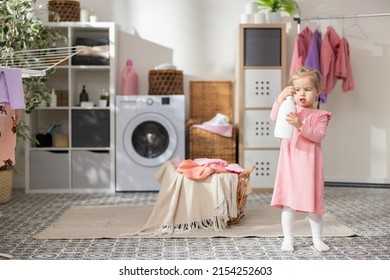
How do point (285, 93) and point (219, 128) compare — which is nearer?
point (285, 93)

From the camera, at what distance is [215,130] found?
5.77 metres

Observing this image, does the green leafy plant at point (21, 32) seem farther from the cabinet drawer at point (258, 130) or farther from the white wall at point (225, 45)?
the cabinet drawer at point (258, 130)

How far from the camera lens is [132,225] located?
13.6ft

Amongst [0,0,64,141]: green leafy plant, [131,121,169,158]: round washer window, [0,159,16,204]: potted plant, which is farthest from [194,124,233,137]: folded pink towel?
[0,159,16,204]: potted plant

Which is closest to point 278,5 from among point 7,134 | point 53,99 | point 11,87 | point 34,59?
point 53,99

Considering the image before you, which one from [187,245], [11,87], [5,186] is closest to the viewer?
[11,87]

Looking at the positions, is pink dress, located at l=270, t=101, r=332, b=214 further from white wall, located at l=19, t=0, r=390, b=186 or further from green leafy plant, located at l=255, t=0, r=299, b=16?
white wall, located at l=19, t=0, r=390, b=186

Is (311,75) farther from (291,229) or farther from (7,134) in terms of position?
(7,134)

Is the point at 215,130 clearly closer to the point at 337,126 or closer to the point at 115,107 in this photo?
the point at 115,107

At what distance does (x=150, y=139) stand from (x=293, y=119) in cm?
285

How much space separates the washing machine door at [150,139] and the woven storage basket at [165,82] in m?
0.26

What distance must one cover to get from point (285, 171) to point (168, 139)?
2.59 metres

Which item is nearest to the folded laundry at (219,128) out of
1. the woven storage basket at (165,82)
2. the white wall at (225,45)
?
the woven storage basket at (165,82)

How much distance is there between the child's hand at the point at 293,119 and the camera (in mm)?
3125
